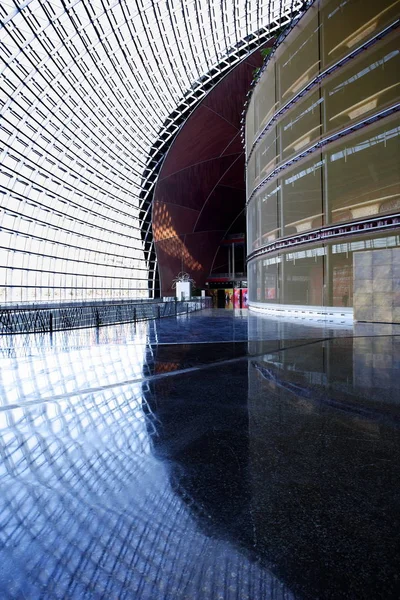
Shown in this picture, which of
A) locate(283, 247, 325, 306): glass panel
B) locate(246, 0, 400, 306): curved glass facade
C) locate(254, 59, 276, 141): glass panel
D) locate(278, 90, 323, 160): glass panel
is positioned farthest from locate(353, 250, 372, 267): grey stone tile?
locate(254, 59, 276, 141): glass panel

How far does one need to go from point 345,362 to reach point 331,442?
4125 mm

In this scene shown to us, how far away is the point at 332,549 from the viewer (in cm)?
184

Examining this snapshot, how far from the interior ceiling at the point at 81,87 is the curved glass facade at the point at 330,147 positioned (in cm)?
777

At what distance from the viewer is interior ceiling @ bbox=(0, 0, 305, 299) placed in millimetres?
29734

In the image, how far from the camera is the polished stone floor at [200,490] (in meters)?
1.67

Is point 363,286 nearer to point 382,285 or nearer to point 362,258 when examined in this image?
point 382,285

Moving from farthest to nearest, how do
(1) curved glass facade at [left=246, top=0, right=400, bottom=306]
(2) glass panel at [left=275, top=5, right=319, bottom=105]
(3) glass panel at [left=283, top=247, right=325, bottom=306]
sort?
(2) glass panel at [left=275, top=5, right=319, bottom=105]
(3) glass panel at [left=283, top=247, right=325, bottom=306]
(1) curved glass facade at [left=246, top=0, right=400, bottom=306]

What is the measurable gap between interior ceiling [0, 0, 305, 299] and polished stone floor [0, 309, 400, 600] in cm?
2801

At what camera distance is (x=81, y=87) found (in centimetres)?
3756

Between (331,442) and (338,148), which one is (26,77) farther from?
(331,442)

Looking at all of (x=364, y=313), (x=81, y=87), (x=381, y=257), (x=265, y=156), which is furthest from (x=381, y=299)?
(x=81, y=87)

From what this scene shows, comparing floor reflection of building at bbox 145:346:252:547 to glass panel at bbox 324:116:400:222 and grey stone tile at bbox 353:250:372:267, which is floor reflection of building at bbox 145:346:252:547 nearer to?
grey stone tile at bbox 353:250:372:267

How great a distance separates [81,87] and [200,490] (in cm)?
4267

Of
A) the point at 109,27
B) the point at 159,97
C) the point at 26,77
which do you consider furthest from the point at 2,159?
the point at 159,97
